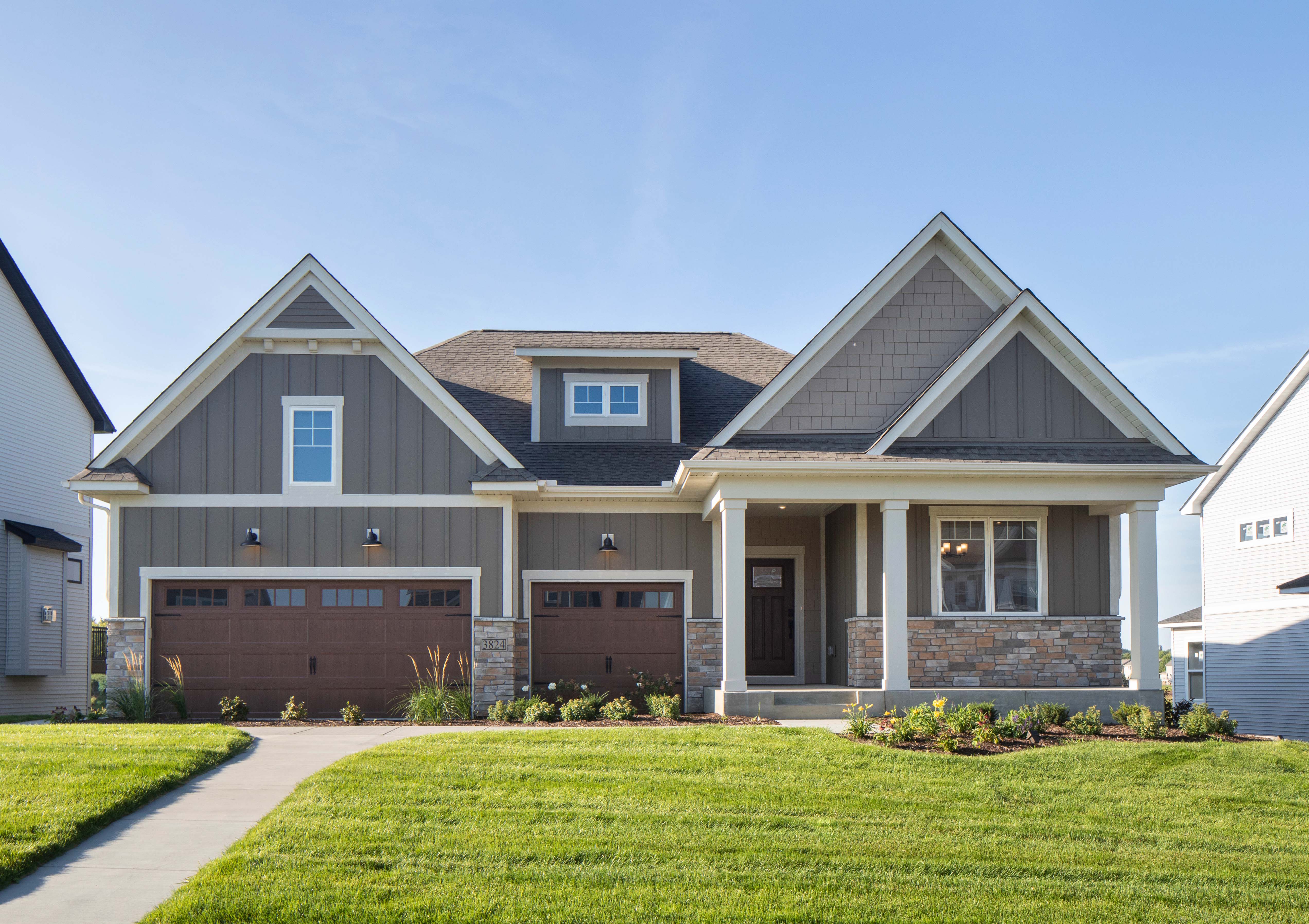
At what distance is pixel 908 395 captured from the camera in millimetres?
14953

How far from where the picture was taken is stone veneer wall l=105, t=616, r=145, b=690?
14758mm

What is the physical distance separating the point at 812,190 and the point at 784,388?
9.57 ft

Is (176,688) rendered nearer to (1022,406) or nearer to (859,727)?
(859,727)

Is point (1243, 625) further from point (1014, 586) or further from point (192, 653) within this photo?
point (192, 653)

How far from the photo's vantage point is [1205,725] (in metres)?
11.8

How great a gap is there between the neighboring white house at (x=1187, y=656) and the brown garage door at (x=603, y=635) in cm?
1832

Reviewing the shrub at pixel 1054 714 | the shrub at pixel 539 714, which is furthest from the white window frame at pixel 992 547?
the shrub at pixel 539 714

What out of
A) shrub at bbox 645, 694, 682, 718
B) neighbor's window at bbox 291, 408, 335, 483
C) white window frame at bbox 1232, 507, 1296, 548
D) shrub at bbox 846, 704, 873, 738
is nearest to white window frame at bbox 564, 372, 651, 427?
neighbor's window at bbox 291, 408, 335, 483

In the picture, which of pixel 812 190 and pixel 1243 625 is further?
pixel 1243 625

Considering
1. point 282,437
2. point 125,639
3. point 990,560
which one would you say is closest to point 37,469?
point 125,639

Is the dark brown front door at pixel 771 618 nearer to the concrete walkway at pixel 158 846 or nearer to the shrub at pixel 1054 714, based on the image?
the shrub at pixel 1054 714

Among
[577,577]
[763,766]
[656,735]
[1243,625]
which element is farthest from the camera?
[1243,625]

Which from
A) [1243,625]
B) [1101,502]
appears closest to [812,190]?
[1101,502]

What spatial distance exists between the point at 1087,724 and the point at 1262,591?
13.7 m
